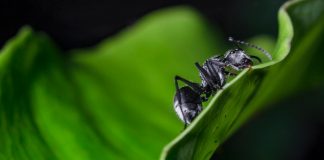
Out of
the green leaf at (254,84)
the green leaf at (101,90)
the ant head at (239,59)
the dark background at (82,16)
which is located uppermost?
the dark background at (82,16)

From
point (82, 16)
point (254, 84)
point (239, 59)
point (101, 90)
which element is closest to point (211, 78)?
point (239, 59)

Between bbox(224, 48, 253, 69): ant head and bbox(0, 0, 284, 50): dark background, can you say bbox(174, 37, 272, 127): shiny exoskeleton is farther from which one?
bbox(0, 0, 284, 50): dark background

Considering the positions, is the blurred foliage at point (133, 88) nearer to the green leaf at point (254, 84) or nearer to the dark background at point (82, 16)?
the green leaf at point (254, 84)

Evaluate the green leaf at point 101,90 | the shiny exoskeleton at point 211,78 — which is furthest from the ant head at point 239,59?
the green leaf at point 101,90

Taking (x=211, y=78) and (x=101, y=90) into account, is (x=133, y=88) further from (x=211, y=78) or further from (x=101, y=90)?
(x=211, y=78)

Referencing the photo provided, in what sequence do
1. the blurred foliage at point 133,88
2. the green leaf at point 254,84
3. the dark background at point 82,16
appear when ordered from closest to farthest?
the green leaf at point 254,84
the blurred foliage at point 133,88
the dark background at point 82,16
